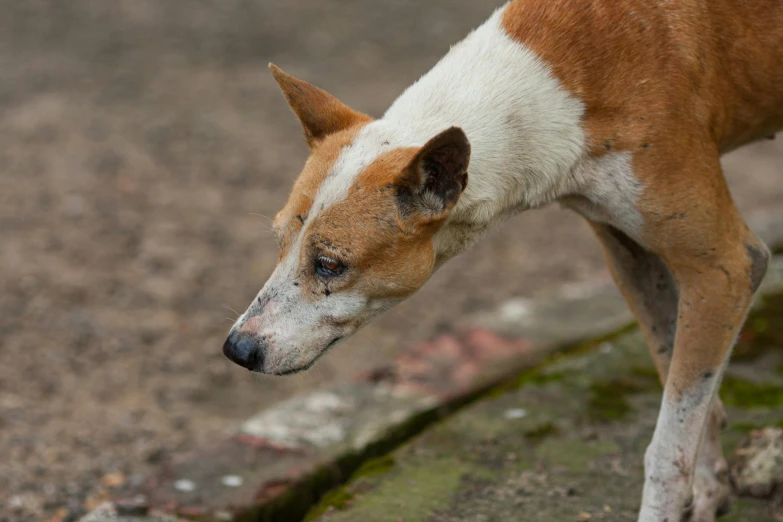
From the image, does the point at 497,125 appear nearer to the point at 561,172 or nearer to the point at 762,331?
the point at 561,172

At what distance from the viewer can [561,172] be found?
126 inches

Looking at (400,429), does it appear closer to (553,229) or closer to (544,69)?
(544,69)

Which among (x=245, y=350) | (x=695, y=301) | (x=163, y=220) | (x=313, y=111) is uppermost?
(x=163, y=220)

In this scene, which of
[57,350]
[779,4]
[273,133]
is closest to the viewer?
[779,4]

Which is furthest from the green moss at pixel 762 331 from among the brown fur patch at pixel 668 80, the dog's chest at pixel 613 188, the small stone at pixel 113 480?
the small stone at pixel 113 480

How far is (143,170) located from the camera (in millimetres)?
7836

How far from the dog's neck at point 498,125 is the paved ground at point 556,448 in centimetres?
100

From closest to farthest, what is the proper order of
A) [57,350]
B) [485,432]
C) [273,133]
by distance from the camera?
[485,432] < [57,350] < [273,133]

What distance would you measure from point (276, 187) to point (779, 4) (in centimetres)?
504

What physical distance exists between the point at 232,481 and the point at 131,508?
0.41 m

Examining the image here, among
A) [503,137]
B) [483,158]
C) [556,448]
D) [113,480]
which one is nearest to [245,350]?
[483,158]

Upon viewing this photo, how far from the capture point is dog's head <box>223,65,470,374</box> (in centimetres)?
296

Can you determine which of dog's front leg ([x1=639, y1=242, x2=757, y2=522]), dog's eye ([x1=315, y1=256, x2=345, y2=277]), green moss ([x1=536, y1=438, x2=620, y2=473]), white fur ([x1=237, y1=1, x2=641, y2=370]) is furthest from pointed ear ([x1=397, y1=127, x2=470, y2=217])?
green moss ([x1=536, y1=438, x2=620, y2=473])

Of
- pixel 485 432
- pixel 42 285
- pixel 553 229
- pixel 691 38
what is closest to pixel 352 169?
pixel 691 38
